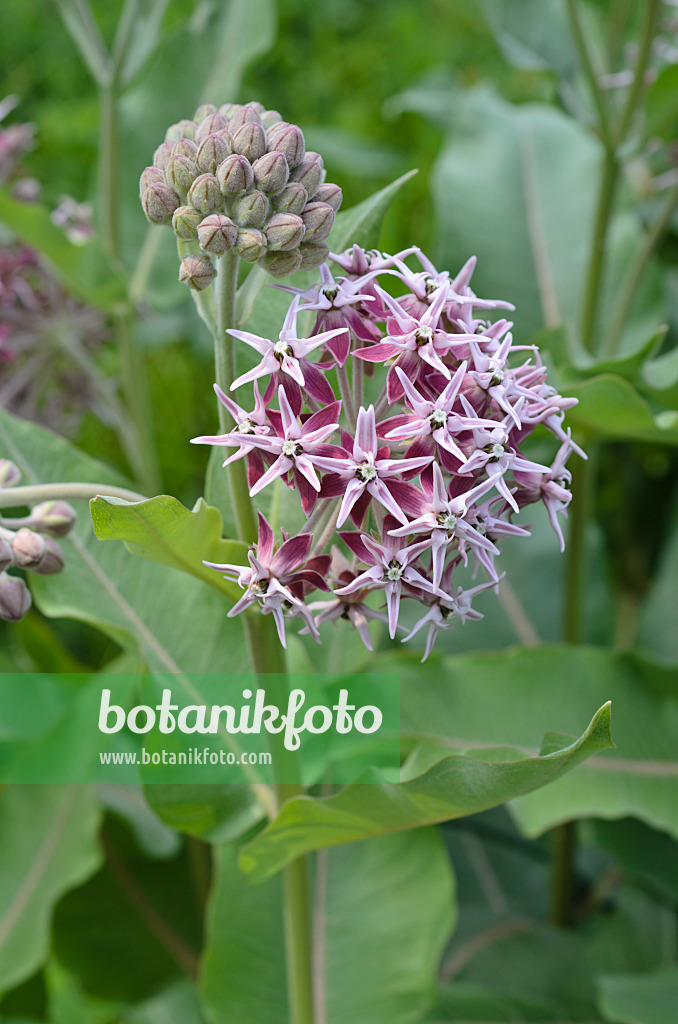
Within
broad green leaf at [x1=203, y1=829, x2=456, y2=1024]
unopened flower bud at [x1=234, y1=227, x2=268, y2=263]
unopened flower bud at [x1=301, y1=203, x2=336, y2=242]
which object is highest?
Answer: unopened flower bud at [x1=234, y1=227, x2=268, y2=263]

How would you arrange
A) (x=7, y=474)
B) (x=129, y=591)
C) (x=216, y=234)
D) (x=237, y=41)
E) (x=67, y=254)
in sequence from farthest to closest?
(x=237, y=41) < (x=67, y=254) < (x=129, y=591) < (x=7, y=474) < (x=216, y=234)

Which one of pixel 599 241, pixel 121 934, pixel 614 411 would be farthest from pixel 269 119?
pixel 121 934

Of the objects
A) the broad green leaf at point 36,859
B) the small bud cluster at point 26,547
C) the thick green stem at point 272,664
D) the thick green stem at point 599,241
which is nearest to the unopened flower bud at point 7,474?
the small bud cluster at point 26,547

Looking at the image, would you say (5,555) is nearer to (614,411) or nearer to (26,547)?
(26,547)

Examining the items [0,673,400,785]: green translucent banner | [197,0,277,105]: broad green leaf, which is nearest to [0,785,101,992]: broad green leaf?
[0,673,400,785]: green translucent banner

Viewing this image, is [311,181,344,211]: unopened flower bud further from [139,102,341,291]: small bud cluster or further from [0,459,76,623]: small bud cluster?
[0,459,76,623]: small bud cluster

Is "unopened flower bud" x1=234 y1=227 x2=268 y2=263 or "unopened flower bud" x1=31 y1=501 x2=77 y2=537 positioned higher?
"unopened flower bud" x1=234 y1=227 x2=268 y2=263

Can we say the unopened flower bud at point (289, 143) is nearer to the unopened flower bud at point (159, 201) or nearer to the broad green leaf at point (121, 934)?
the unopened flower bud at point (159, 201)
